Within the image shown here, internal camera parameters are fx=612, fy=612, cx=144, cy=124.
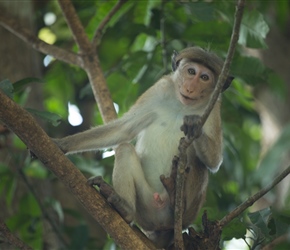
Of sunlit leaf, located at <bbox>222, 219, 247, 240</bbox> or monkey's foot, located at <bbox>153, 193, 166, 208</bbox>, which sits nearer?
sunlit leaf, located at <bbox>222, 219, 247, 240</bbox>

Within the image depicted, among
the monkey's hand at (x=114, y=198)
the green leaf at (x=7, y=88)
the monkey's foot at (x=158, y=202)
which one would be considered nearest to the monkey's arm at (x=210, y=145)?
the monkey's foot at (x=158, y=202)

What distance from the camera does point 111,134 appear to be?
5.27 metres

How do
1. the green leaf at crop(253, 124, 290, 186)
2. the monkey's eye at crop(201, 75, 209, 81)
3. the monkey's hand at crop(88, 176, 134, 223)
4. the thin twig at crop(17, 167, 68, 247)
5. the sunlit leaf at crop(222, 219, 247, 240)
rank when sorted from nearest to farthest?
the green leaf at crop(253, 124, 290, 186)
the sunlit leaf at crop(222, 219, 247, 240)
the monkey's hand at crop(88, 176, 134, 223)
the monkey's eye at crop(201, 75, 209, 81)
the thin twig at crop(17, 167, 68, 247)

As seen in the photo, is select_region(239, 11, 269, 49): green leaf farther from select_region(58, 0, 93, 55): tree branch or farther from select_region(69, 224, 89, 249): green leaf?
select_region(69, 224, 89, 249): green leaf

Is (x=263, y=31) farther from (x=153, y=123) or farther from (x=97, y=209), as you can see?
(x=97, y=209)

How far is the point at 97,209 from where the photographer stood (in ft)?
12.8

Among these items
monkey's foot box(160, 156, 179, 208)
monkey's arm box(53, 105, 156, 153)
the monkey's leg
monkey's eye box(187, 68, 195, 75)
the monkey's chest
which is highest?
monkey's arm box(53, 105, 156, 153)

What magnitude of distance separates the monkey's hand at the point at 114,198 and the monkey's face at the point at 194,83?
3.49 feet

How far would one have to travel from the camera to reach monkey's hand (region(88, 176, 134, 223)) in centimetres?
433

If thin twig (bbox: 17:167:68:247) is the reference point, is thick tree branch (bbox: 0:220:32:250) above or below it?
below

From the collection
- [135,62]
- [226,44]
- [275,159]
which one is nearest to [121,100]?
[135,62]

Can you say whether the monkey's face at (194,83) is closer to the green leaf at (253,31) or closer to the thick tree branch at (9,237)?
the green leaf at (253,31)

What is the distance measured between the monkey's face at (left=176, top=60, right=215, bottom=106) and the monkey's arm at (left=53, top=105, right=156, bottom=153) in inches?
17.8

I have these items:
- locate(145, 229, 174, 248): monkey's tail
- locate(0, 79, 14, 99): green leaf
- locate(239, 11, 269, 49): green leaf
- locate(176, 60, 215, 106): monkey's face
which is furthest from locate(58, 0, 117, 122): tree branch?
locate(0, 79, 14, 99): green leaf
